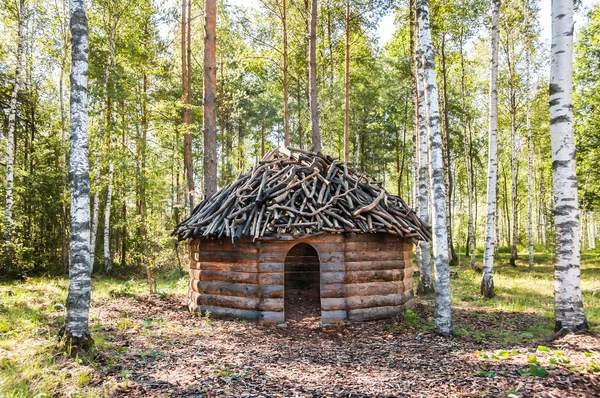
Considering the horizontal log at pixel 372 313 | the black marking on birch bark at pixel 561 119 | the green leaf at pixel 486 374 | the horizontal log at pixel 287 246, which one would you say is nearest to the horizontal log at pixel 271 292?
the horizontal log at pixel 287 246

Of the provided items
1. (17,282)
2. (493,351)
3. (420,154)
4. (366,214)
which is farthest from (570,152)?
(17,282)

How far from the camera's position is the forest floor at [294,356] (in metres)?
4.17

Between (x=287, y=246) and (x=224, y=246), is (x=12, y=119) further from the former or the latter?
(x=287, y=246)

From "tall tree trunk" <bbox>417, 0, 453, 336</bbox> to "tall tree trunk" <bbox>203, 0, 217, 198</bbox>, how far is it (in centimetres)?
676

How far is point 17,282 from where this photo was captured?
1279 centimetres

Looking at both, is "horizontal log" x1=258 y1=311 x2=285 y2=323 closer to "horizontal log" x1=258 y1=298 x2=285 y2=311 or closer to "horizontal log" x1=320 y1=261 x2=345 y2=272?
"horizontal log" x1=258 y1=298 x2=285 y2=311

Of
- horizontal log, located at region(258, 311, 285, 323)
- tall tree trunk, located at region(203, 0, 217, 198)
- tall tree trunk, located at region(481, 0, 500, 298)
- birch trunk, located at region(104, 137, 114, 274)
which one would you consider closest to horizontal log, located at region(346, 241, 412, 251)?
horizontal log, located at region(258, 311, 285, 323)

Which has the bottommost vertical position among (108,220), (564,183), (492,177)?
(108,220)

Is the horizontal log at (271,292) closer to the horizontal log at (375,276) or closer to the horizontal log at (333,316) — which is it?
the horizontal log at (333,316)

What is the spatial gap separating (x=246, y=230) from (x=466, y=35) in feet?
54.4

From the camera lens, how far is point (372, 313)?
8.28 m

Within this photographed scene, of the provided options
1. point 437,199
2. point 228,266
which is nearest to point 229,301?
point 228,266

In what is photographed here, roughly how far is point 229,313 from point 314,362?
11.1 feet

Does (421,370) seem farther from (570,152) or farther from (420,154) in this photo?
(420,154)
